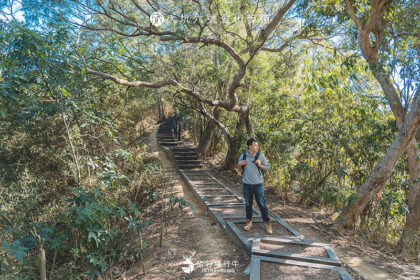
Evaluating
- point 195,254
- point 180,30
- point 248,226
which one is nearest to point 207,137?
point 180,30

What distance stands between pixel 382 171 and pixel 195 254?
4087 mm

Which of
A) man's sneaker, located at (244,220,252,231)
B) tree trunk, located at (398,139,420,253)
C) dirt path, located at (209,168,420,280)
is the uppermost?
tree trunk, located at (398,139,420,253)

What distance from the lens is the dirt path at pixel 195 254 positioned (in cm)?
373

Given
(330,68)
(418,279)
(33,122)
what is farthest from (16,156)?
(418,279)

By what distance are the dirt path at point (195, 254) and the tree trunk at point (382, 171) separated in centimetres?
274

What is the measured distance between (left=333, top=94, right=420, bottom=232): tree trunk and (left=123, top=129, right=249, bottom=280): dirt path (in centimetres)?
274

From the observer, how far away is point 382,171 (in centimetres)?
506

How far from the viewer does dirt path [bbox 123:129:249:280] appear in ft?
12.2
